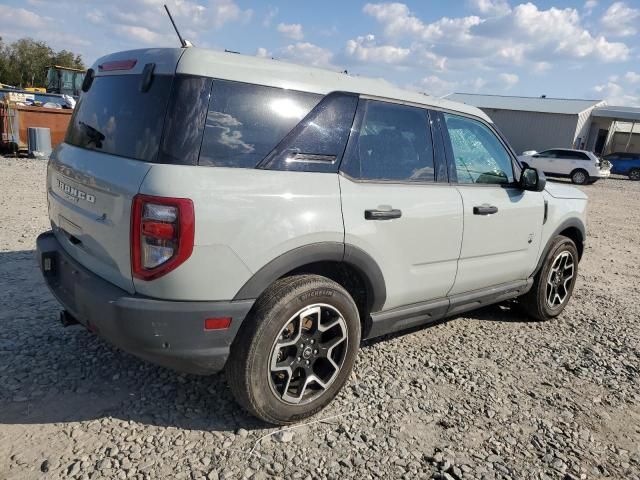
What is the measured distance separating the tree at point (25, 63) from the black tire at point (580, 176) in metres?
53.9

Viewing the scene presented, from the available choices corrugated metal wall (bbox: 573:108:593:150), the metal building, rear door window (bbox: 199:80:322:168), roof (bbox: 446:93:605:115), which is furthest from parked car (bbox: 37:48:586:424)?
corrugated metal wall (bbox: 573:108:593:150)

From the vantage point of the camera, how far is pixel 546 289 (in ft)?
15.4

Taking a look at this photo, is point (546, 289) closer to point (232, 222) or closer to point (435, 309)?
point (435, 309)

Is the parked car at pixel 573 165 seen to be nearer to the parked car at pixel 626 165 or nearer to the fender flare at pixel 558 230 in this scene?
the parked car at pixel 626 165

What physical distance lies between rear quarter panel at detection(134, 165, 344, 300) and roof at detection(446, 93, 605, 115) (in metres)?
35.9

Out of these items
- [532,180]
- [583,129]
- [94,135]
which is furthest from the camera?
[583,129]

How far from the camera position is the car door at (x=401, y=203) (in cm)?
293

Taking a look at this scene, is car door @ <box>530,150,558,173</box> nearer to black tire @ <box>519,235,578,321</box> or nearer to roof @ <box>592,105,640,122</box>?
roof @ <box>592,105,640,122</box>

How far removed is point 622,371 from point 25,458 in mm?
4090

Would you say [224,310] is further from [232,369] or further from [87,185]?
[87,185]

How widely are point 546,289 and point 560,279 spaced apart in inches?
11.7

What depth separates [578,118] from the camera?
117 feet

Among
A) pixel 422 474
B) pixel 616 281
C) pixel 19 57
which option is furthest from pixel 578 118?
pixel 19 57

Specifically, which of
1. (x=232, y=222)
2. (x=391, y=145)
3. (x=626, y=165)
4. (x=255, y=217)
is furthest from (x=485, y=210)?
(x=626, y=165)
